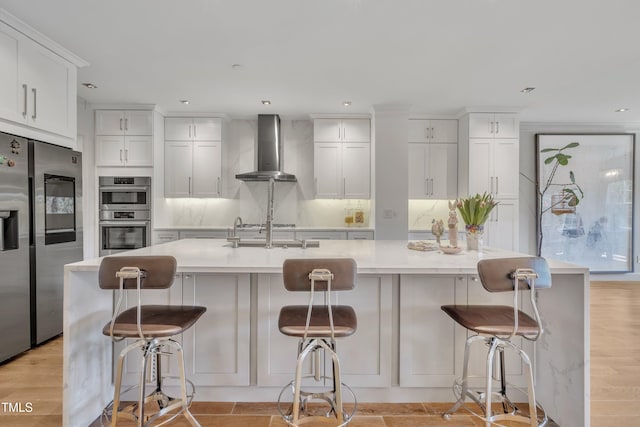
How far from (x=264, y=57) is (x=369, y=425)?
9.48ft

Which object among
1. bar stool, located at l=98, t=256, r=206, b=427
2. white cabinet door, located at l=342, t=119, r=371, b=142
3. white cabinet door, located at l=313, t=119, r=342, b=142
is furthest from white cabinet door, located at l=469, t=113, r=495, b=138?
bar stool, located at l=98, t=256, r=206, b=427

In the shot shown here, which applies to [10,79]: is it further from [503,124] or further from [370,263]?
[503,124]

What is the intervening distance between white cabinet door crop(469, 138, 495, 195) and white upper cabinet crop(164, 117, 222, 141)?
137 inches

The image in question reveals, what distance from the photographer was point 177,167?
4.71m

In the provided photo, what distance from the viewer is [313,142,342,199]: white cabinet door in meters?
4.74

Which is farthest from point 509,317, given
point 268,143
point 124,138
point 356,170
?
point 124,138

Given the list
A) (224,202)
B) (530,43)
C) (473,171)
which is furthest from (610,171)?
(224,202)

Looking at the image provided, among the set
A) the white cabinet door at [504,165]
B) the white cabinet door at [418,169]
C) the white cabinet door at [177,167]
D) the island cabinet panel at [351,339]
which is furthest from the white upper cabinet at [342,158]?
the island cabinet panel at [351,339]

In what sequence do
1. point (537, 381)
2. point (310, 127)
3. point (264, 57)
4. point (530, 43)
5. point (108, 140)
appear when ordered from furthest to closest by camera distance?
point (310, 127)
point (108, 140)
point (264, 57)
point (530, 43)
point (537, 381)

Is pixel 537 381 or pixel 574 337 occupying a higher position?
pixel 574 337

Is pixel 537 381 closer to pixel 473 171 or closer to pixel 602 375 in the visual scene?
pixel 602 375

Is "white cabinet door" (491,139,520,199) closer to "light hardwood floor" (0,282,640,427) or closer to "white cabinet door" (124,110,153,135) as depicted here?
"light hardwood floor" (0,282,640,427)

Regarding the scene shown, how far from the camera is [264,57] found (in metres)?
2.98

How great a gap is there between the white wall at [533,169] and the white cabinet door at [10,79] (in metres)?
6.01
